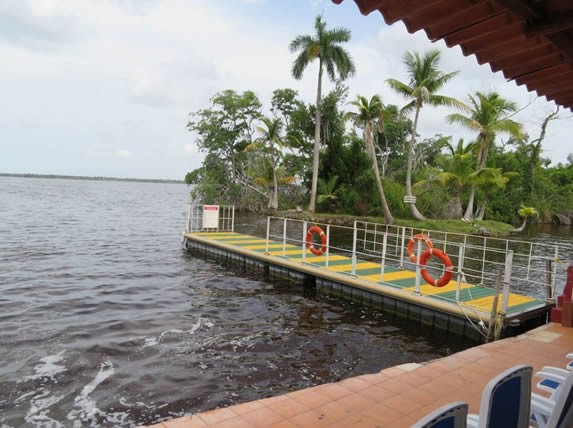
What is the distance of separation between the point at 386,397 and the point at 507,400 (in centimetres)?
262

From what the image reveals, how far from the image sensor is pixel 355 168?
32562 mm

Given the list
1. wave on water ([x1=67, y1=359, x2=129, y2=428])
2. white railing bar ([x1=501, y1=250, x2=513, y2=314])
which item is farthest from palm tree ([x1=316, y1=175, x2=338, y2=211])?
wave on water ([x1=67, y1=359, x2=129, y2=428])

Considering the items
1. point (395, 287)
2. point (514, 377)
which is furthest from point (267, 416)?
point (395, 287)

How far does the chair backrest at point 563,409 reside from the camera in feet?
6.81

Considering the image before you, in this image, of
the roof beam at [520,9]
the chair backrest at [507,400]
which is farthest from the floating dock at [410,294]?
the chair backrest at [507,400]

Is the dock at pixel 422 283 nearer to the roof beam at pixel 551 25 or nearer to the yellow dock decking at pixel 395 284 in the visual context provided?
the yellow dock decking at pixel 395 284

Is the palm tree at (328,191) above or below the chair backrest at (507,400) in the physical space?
above

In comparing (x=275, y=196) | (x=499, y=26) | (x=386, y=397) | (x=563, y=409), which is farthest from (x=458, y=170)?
(x=563, y=409)

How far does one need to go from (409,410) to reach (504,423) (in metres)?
2.31

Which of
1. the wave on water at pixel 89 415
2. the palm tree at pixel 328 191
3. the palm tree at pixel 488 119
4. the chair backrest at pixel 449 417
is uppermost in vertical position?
the palm tree at pixel 488 119

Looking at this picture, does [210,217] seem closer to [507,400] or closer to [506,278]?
[506,278]

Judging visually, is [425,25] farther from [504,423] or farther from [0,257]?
[0,257]

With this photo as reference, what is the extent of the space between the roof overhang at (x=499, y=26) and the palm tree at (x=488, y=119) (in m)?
23.9

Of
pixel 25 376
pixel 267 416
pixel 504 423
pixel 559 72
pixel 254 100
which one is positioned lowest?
pixel 25 376
